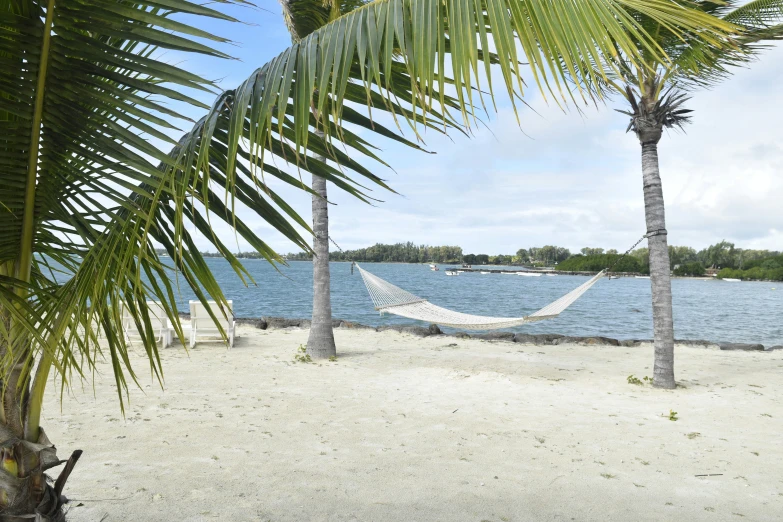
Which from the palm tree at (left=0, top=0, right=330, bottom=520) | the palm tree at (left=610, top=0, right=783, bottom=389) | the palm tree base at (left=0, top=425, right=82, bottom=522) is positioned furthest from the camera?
the palm tree at (left=610, top=0, right=783, bottom=389)

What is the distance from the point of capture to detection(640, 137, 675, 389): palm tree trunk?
5.49 metres

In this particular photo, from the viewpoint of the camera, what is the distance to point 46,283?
1.60m

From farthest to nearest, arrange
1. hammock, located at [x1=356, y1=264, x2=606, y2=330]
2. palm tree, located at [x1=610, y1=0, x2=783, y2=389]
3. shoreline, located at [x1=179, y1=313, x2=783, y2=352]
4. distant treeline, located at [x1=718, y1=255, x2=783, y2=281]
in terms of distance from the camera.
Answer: distant treeline, located at [x1=718, y1=255, x2=783, y2=281], shoreline, located at [x1=179, y1=313, x2=783, y2=352], hammock, located at [x1=356, y1=264, x2=606, y2=330], palm tree, located at [x1=610, y1=0, x2=783, y2=389]

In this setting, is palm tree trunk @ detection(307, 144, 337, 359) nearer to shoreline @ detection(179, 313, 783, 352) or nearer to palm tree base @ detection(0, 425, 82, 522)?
shoreline @ detection(179, 313, 783, 352)

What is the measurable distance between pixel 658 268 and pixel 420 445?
11.2ft

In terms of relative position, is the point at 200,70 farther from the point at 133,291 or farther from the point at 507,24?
the point at 507,24

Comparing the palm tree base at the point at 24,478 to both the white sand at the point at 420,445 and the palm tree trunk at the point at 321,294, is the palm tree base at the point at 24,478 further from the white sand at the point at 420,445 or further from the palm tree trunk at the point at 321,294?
the palm tree trunk at the point at 321,294

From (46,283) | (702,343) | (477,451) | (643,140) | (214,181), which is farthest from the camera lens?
(702,343)

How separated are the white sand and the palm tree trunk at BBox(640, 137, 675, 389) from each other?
0.33m

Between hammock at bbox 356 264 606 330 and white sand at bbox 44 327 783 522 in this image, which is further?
hammock at bbox 356 264 606 330

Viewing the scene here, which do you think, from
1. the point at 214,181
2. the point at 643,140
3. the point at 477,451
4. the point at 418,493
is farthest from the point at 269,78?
the point at 643,140

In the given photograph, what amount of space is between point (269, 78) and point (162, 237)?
1.88ft

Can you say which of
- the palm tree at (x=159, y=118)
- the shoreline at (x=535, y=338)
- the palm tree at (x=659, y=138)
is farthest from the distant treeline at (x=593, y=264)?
the palm tree at (x=159, y=118)

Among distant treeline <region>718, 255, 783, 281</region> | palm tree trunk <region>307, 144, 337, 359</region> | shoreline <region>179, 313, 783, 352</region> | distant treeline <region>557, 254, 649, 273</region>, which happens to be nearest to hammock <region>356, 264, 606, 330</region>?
shoreline <region>179, 313, 783, 352</region>
